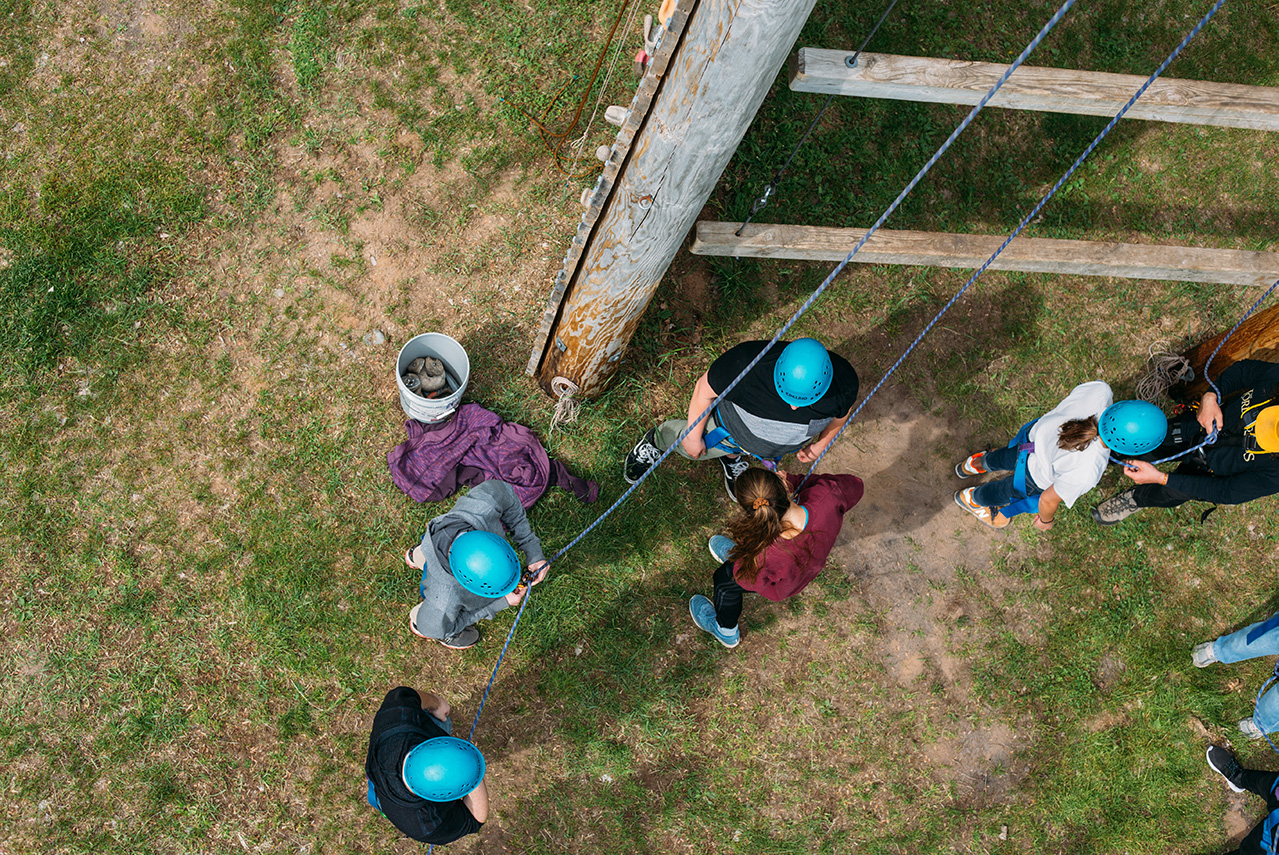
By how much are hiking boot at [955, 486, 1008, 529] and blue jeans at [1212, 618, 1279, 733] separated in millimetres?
1716

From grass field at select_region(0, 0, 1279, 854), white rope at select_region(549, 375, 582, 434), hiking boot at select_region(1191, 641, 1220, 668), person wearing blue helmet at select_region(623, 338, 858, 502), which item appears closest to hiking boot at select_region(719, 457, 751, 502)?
grass field at select_region(0, 0, 1279, 854)

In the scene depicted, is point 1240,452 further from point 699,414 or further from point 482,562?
point 482,562

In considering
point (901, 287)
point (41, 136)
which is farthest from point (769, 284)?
point (41, 136)

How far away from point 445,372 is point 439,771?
2555 mm

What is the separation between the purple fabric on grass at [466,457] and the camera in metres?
5.05

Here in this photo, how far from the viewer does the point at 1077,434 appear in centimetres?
440

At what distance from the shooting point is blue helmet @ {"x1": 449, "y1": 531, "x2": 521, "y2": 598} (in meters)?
3.74

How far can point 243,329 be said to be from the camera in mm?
5281

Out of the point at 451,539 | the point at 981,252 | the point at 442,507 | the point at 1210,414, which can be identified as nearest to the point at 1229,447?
the point at 1210,414

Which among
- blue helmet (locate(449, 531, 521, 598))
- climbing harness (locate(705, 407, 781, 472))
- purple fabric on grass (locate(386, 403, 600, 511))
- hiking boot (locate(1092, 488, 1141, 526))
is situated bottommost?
purple fabric on grass (locate(386, 403, 600, 511))

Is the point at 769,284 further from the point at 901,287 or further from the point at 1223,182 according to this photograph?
the point at 1223,182

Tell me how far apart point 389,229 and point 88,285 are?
6.94ft

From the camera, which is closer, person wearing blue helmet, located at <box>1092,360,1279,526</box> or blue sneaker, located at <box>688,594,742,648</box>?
person wearing blue helmet, located at <box>1092,360,1279,526</box>

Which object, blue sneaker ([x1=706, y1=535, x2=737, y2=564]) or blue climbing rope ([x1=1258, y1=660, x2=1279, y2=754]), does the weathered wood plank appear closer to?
blue sneaker ([x1=706, y1=535, x2=737, y2=564])
